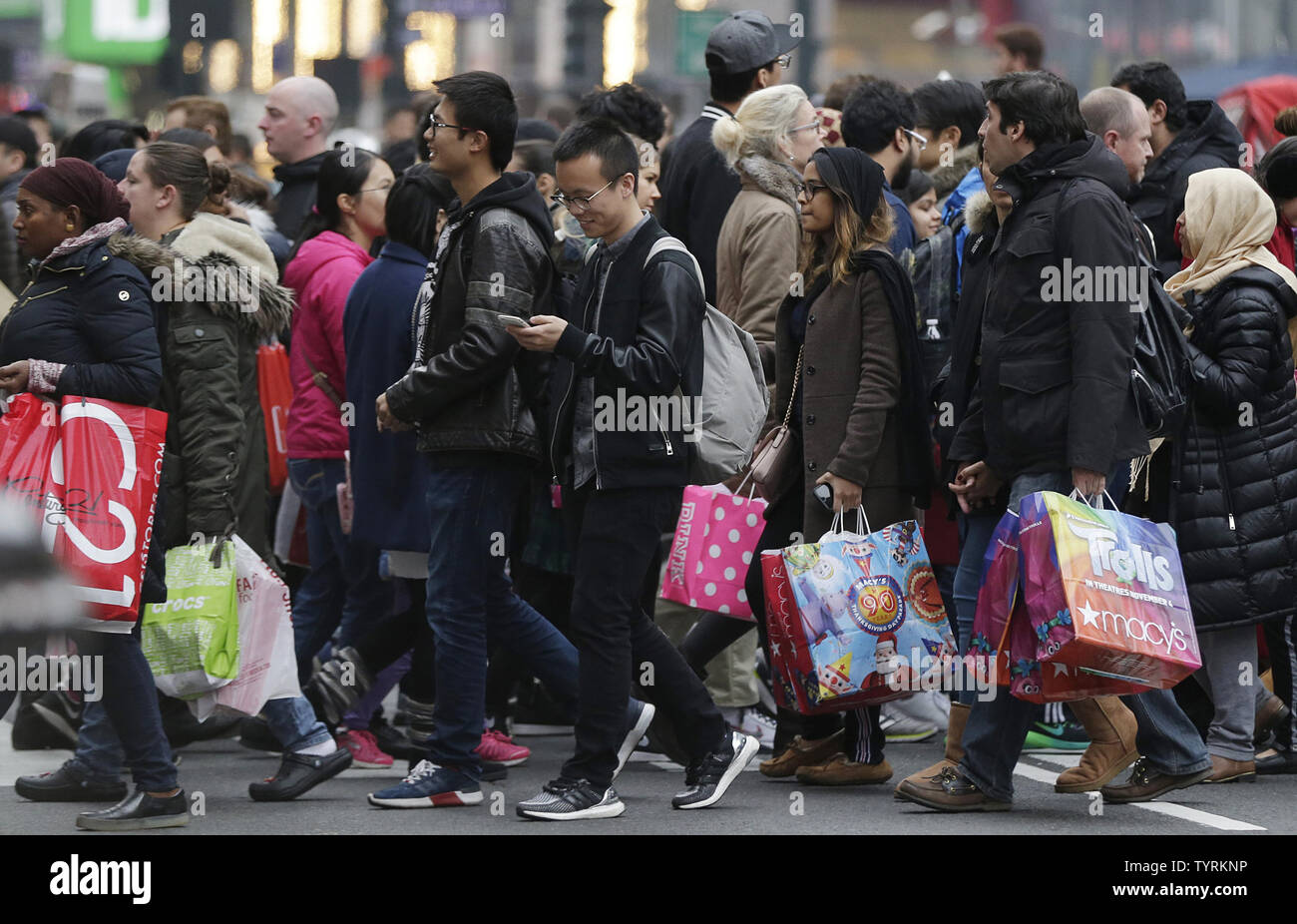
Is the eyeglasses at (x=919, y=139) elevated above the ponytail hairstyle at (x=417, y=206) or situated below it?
above

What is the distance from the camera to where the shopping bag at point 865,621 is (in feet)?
22.5

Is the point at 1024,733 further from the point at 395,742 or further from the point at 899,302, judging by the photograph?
the point at 395,742

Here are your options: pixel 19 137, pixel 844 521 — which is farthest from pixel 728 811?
pixel 19 137

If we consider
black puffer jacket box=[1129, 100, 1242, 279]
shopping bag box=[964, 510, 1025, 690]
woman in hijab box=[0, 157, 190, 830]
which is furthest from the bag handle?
woman in hijab box=[0, 157, 190, 830]

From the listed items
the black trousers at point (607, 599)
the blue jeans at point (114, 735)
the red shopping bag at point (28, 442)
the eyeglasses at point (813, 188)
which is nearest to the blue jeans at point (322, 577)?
the blue jeans at point (114, 735)

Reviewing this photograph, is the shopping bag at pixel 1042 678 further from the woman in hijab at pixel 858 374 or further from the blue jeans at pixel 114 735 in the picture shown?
the blue jeans at pixel 114 735

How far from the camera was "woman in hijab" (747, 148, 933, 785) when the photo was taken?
718 cm

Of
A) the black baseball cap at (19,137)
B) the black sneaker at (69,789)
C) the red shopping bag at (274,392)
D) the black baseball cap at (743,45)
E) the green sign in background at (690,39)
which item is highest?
the green sign in background at (690,39)

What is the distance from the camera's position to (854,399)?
23.8 ft

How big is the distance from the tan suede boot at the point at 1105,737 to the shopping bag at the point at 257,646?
8.68 feet

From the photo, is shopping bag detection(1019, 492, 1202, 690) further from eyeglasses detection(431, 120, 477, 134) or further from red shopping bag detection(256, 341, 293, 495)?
red shopping bag detection(256, 341, 293, 495)

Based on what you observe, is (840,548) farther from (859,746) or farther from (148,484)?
(148,484)

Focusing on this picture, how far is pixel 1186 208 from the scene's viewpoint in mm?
7648

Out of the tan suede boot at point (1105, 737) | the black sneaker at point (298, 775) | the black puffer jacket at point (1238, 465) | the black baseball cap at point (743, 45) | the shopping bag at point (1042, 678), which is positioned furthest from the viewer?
the black baseball cap at point (743, 45)
